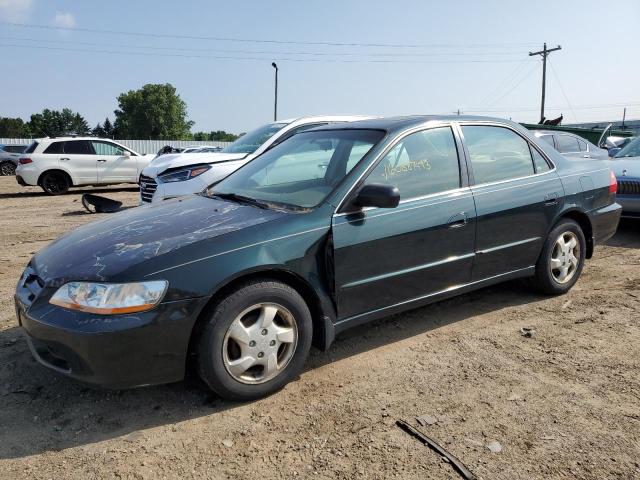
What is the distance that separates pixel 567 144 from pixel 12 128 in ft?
374

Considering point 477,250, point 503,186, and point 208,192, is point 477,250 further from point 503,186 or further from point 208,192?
point 208,192

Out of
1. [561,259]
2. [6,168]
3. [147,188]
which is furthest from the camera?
[6,168]

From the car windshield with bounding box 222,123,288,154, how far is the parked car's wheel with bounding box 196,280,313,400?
582 centimetres

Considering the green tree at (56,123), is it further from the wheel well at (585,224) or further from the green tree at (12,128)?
the wheel well at (585,224)

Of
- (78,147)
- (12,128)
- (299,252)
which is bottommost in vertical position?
(299,252)

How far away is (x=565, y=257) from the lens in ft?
14.8

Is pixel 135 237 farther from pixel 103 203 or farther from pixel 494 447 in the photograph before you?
pixel 103 203

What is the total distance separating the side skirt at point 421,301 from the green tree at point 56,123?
10545 centimetres

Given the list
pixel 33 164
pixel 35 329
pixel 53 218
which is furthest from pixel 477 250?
pixel 33 164

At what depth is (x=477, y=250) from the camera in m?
3.79

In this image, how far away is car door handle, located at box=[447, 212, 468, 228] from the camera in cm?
360

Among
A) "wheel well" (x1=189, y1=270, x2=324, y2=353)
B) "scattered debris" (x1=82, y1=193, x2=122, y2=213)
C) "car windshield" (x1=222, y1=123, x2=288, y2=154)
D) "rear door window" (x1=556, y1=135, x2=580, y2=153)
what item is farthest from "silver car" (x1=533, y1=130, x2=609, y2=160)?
"wheel well" (x1=189, y1=270, x2=324, y2=353)

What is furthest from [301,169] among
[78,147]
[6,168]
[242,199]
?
[6,168]

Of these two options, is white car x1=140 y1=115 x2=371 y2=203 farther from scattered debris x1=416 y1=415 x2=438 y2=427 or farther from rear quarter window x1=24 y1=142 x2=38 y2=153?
rear quarter window x1=24 y1=142 x2=38 y2=153
